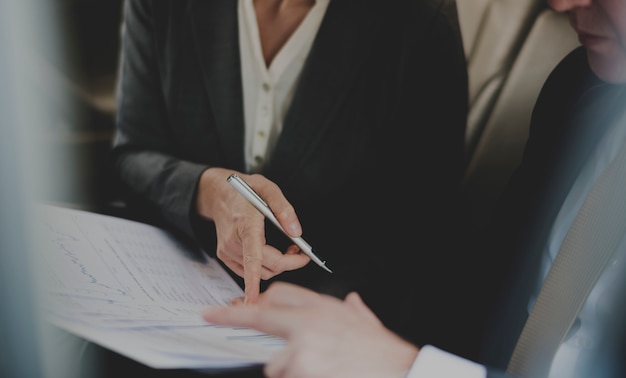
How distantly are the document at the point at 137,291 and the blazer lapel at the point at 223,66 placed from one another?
91mm

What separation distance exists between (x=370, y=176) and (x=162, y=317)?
21 centimetres

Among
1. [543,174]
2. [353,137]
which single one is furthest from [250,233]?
[543,174]

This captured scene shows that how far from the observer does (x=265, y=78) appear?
44 cm

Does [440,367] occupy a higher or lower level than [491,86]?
lower

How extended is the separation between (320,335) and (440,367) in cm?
8

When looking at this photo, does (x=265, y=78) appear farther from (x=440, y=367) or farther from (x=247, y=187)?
(x=440, y=367)

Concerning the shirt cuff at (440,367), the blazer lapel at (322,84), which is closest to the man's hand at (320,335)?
the shirt cuff at (440,367)

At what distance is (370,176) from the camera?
46cm

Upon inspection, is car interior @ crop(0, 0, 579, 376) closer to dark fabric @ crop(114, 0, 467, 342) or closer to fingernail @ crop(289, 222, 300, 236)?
dark fabric @ crop(114, 0, 467, 342)

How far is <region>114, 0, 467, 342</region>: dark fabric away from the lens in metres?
0.42

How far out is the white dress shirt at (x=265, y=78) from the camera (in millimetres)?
427

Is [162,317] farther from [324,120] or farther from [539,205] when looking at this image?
[539,205]

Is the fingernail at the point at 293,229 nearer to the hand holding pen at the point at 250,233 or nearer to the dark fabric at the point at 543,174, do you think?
the hand holding pen at the point at 250,233

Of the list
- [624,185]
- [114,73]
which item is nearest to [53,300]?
[624,185]
